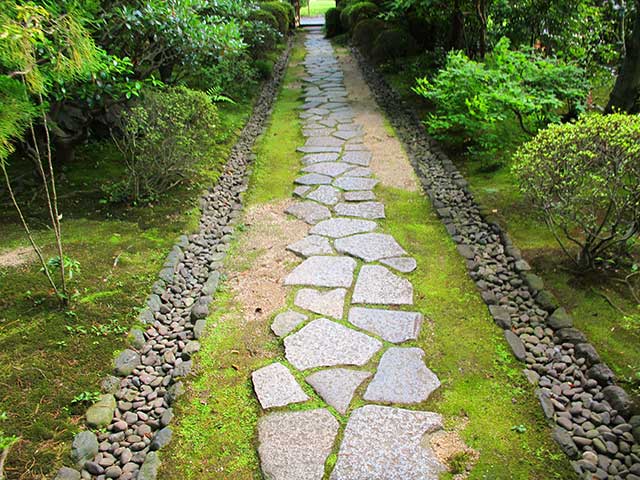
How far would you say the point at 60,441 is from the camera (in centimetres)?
229

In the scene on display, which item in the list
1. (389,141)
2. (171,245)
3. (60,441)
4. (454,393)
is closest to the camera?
(60,441)

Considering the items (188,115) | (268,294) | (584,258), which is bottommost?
(268,294)

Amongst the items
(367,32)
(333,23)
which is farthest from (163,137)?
(333,23)

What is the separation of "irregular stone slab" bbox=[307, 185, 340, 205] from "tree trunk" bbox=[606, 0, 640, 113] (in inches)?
113

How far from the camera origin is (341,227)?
431 centimetres

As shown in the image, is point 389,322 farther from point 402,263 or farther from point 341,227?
point 341,227

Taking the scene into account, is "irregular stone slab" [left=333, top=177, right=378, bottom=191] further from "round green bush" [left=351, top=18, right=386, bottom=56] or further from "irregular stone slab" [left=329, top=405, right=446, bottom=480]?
"round green bush" [left=351, top=18, right=386, bottom=56]

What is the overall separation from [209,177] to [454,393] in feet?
12.0

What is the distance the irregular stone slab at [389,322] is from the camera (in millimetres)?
3008

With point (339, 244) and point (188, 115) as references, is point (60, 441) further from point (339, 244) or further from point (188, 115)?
point (188, 115)

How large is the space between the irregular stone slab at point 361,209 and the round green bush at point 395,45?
670 cm

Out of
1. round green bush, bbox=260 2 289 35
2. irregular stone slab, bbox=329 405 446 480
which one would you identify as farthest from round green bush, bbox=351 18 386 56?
irregular stone slab, bbox=329 405 446 480

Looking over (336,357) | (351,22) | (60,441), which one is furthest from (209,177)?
(351,22)

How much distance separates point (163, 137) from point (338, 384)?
2.95 m
